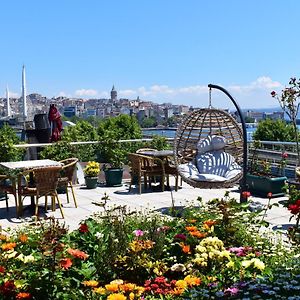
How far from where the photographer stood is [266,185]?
711cm

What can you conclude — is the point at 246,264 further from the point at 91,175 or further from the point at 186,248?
the point at 91,175

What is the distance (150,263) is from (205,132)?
530 cm

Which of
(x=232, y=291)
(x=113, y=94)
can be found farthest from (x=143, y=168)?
(x=113, y=94)

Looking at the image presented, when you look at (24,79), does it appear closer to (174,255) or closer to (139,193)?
(139,193)

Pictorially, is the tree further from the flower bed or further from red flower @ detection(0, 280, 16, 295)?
red flower @ detection(0, 280, 16, 295)

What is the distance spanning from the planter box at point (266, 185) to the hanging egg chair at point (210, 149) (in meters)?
0.39

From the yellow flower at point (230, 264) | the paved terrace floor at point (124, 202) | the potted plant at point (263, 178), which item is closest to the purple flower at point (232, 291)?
the yellow flower at point (230, 264)

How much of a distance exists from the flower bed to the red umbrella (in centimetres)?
521

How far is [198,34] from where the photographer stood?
10.5 meters

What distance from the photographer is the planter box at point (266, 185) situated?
23.2ft

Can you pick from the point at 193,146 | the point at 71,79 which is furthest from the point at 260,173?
the point at 71,79

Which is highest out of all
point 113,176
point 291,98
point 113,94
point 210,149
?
point 113,94

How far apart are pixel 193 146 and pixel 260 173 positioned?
1.23m

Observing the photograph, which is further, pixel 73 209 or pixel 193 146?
pixel 193 146
